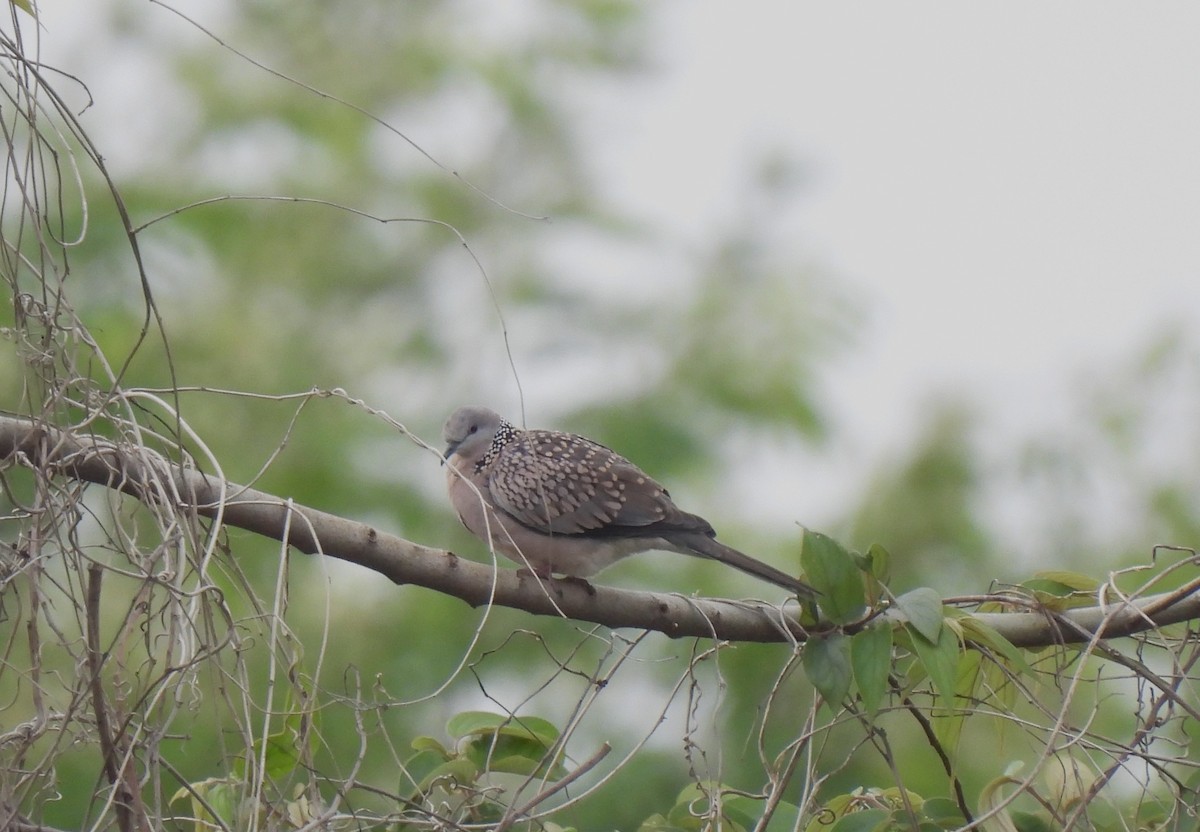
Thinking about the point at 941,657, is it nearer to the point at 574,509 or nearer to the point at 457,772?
Answer: the point at 457,772

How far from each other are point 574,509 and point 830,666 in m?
1.46

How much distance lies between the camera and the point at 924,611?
2.08 meters

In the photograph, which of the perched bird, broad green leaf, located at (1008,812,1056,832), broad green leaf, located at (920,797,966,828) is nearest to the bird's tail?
the perched bird

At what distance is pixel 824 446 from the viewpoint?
7.11 metres

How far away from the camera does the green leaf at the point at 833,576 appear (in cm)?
213

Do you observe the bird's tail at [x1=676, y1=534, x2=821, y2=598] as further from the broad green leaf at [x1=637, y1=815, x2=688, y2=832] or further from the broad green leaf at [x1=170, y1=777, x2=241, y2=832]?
the broad green leaf at [x1=170, y1=777, x2=241, y2=832]

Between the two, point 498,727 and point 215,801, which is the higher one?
point 498,727

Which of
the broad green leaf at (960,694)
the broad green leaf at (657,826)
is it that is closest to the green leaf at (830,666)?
the broad green leaf at (960,694)

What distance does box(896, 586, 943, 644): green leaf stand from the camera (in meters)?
2.05

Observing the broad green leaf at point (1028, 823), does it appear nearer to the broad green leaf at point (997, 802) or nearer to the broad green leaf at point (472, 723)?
the broad green leaf at point (997, 802)

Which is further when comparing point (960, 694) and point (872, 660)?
point (960, 694)

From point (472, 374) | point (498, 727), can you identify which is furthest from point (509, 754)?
point (472, 374)

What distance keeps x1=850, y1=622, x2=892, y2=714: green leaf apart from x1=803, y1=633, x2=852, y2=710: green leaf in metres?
0.04

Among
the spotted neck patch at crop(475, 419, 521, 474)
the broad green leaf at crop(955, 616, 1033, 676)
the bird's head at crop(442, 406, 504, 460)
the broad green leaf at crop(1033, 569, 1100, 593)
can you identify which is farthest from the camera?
the bird's head at crop(442, 406, 504, 460)
